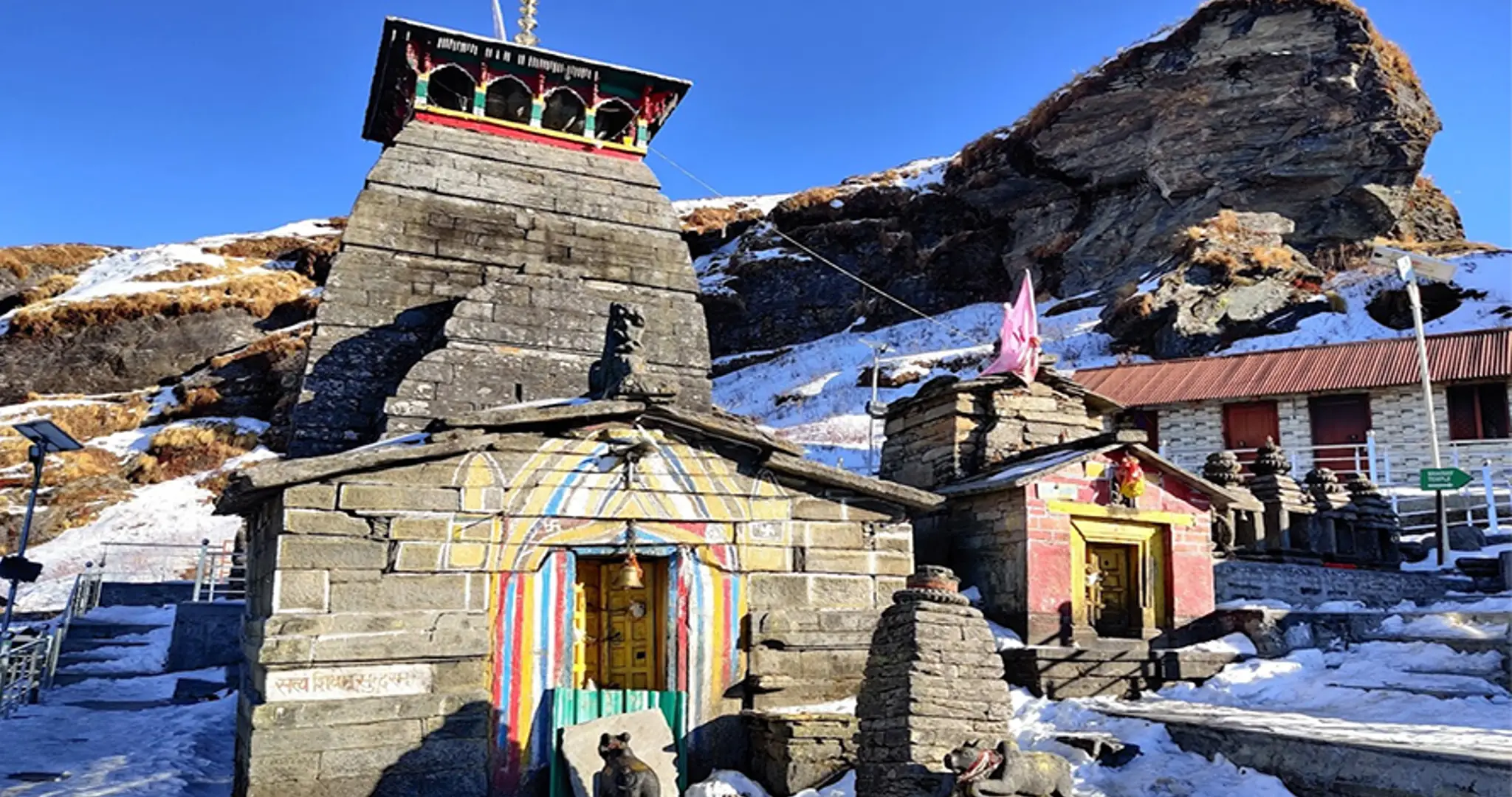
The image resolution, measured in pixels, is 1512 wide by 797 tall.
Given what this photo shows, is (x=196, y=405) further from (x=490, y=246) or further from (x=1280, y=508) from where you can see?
(x=1280, y=508)

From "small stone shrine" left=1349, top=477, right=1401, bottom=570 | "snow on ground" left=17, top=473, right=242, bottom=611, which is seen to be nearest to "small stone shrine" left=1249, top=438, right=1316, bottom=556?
"small stone shrine" left=1349, top=477, right=1401, bottom=570

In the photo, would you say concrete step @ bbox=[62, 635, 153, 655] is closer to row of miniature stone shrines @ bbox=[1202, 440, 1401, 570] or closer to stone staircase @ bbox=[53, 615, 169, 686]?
stone staircase @ bbox=[53, 615, 169, 686]

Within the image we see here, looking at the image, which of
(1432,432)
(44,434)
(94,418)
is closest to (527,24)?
(44,434)

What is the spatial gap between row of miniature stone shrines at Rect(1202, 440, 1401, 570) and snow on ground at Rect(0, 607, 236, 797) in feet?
45.3

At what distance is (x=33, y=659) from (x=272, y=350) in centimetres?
2574

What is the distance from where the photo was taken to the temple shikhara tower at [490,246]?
14234mm

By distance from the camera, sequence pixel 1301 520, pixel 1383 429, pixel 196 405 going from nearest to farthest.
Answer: pixel 1301 520, pixel 1383 429, pixel 196 405

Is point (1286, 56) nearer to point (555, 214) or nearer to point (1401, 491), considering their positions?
point (1401, 491)

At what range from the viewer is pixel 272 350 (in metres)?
39.0

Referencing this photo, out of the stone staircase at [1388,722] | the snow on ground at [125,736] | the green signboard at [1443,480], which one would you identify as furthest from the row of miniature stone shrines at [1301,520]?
the snow on ground at [125,736]

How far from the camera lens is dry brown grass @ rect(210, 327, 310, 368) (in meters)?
38.8

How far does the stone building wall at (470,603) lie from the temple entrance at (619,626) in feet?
1.28

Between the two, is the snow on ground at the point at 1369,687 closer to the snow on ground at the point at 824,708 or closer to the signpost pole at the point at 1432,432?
the snow on ground at the point at 824,708

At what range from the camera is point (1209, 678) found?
12.3 metres
